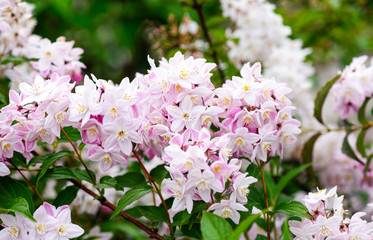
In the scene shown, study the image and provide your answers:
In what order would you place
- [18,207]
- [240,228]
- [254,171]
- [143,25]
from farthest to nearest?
1. [143,25]
2. [254,171]
3. [18,207]
4. [240,228]

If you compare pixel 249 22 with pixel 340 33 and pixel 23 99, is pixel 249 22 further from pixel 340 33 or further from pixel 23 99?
pixel 23 99

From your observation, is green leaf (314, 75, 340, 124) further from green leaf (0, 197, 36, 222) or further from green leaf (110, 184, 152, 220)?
green leaf (0, 197, 36, 222)

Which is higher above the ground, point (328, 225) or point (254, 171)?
point (254, 171)

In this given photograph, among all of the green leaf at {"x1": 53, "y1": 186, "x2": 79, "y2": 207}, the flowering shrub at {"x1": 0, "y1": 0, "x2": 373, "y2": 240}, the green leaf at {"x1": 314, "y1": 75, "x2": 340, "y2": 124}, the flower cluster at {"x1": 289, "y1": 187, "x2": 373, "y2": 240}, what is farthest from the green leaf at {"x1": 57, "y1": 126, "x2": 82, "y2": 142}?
the green leaf at {"x1": 314, "y1": 75, "x2": 340, "y2": 124}

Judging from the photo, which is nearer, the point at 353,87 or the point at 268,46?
the point at 353,87

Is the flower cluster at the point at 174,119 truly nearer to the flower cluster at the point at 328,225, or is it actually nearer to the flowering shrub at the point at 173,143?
the flowering shrub at the point at 173,143

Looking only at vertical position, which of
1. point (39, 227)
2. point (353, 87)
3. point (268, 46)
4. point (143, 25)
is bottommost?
point (39, 227)

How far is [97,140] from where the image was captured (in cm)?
81

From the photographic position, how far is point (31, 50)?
1181mm

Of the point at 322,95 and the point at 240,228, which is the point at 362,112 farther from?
the point at 240,228

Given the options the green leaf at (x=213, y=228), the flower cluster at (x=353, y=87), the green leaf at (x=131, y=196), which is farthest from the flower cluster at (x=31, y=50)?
the flower cluster at (x=353, y=87)

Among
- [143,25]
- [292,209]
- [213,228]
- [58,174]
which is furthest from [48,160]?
[143,25]

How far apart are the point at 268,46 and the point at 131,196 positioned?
1.20m

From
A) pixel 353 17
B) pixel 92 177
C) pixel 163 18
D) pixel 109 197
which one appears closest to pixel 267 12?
pixel 353 17
